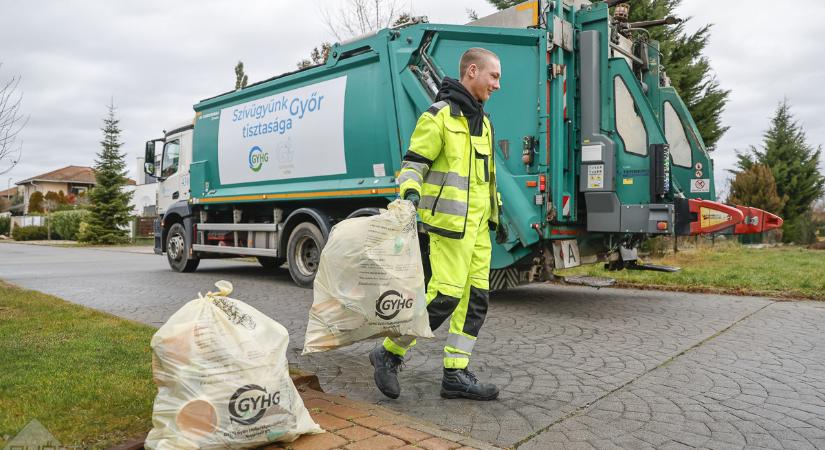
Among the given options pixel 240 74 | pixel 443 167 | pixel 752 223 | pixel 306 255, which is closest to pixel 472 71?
pixel 443 167

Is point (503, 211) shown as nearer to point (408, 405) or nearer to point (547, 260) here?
point (547, 260)

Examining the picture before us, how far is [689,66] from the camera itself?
13773mm

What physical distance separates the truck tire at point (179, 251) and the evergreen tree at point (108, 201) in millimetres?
19153

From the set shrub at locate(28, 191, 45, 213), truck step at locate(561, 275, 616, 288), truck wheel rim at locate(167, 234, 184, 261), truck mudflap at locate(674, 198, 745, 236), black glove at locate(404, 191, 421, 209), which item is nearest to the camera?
black glove at locate(404, 191, 421, 209)

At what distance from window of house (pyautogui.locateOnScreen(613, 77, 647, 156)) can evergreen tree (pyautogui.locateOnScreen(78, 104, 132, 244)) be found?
27011 mm

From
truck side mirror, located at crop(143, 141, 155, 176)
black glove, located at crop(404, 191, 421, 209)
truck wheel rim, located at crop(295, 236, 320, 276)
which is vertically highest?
truck side mirror, located at crop(143, 141, 155, 176)

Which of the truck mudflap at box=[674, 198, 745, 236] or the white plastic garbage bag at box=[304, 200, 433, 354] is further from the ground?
the truck mudflap at box=[674, 198, 745, 236]

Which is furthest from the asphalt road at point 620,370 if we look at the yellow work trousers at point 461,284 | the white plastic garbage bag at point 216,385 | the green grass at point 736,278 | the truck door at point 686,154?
the truck door at point 686,154

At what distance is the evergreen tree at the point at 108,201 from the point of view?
28.4m

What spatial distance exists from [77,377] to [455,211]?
7.03 ft

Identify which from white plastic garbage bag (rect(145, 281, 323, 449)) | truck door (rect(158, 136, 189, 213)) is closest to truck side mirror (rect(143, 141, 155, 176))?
truck door (rect(158, 136, 189, 213))

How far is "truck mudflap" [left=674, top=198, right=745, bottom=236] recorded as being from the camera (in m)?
6.20

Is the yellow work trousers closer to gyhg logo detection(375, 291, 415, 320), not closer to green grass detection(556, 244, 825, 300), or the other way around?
gyhg logo detection(375, 291, 415, 320)

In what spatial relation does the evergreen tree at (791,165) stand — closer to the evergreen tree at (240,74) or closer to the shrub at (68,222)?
the evergreen tree at (240,74)
